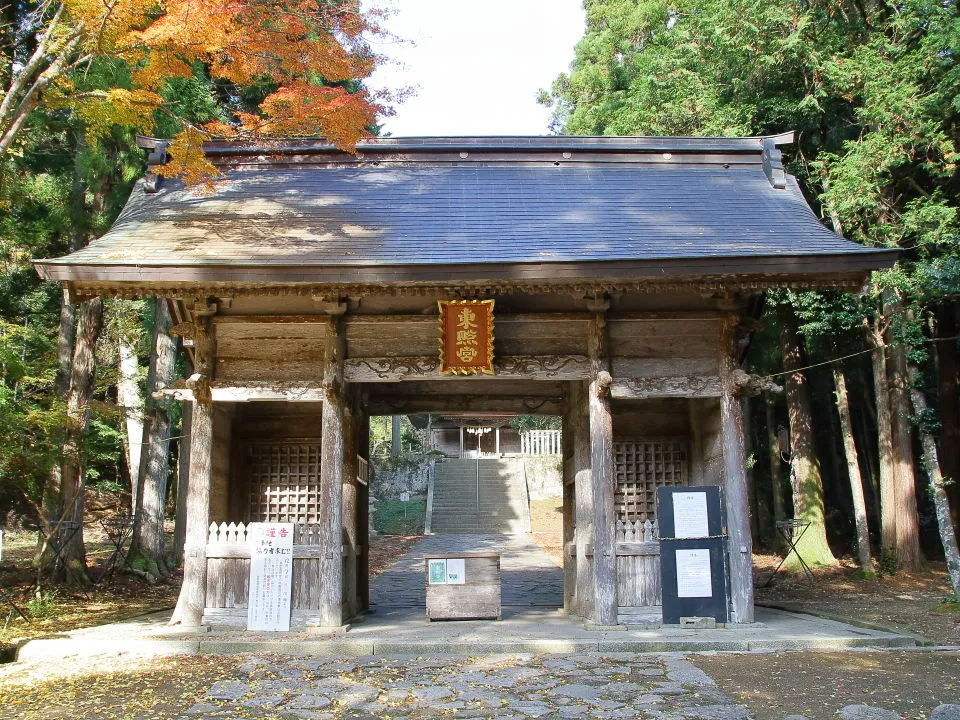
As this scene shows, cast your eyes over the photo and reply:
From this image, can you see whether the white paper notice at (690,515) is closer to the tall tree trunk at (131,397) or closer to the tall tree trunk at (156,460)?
the tall tree trunk at (156,460)

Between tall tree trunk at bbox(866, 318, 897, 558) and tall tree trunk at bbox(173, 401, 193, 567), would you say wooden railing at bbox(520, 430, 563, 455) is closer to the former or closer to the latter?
tall tree trunk at bbox(866, 318, 897, 558)

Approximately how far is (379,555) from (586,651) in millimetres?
12629

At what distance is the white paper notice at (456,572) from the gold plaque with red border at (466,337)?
8.16ft

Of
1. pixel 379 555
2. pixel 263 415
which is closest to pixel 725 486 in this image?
pixel 263 415

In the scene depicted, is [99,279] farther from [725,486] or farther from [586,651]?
[725,486]

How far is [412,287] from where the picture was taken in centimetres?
866

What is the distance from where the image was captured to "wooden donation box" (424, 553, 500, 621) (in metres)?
9.62

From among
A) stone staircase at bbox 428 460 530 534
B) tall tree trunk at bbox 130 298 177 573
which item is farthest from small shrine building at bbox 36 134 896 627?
stone staircase at bbox 428 460 530 534

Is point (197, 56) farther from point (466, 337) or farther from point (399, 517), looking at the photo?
point (399, 517)

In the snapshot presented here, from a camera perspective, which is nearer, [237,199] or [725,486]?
[725,486]

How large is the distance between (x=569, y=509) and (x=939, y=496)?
570 cm

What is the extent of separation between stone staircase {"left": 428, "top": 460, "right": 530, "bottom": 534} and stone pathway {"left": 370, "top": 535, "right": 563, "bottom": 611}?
4.32 feet

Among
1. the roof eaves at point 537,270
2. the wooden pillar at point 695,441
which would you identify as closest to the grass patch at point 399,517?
the wooden pillar at point 695,441

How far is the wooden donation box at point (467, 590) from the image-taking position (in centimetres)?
962
